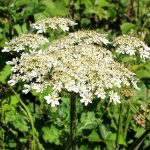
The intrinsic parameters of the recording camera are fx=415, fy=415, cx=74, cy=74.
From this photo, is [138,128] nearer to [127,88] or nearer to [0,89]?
[127,88]

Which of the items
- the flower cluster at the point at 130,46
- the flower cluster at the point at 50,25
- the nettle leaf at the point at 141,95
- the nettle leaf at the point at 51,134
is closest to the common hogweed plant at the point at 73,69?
the flower cluster at the point at 130,46

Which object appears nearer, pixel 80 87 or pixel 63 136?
pixel 80 87

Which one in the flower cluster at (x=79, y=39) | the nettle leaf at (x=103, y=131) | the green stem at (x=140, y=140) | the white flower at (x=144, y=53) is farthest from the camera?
the nettle leaf at (x=103, y=131)

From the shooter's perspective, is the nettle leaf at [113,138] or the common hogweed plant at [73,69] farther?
the nettle leaf at [113,138]

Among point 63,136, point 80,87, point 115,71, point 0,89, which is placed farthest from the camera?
point 63,136

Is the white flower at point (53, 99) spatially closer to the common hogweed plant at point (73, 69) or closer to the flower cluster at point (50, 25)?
the common hogweed plant at point (73, 69)

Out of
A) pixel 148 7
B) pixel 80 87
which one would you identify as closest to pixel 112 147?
pixel 80 87

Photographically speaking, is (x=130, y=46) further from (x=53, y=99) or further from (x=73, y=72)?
(x=53, y=99)

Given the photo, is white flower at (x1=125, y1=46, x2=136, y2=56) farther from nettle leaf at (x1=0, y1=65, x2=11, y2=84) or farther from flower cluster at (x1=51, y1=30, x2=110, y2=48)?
nettle leaf at (x1=0, y1=65, x2=11, y2=84)

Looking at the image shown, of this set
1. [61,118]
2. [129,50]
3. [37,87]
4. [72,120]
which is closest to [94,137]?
[61,118]
